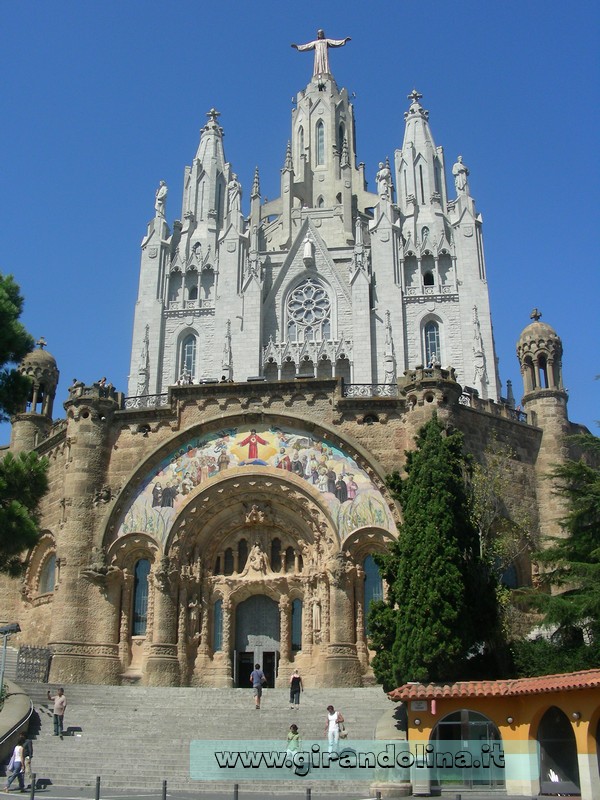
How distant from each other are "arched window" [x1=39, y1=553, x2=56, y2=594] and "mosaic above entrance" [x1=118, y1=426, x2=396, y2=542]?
3.58m

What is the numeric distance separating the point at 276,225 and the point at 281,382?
104 ft

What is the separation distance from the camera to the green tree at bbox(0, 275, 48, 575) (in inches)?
671

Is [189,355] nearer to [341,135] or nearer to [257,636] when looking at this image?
[341,135]

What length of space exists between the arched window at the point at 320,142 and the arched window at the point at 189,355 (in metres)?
16.9

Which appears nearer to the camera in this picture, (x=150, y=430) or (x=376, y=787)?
(x=376, y=787)

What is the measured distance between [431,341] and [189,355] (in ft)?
44.1

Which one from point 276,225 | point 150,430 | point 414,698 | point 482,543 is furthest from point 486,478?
point 276,225

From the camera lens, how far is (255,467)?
26.8 m

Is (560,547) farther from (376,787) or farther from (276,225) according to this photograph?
(276,225)

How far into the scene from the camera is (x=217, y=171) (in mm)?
55375

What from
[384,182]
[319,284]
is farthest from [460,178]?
[319,284]

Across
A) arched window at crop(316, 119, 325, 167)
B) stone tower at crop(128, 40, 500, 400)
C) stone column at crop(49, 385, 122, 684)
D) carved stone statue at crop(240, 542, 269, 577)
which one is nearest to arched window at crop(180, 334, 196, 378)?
stone tower at crop(128, 40, 500, 400)

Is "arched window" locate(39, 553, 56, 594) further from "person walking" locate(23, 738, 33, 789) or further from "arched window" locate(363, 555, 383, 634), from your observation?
"person walking" locate(23, 738, 33, 789)

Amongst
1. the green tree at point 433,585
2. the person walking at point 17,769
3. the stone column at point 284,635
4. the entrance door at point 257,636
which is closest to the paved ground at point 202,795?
the person walking at point 17,769
